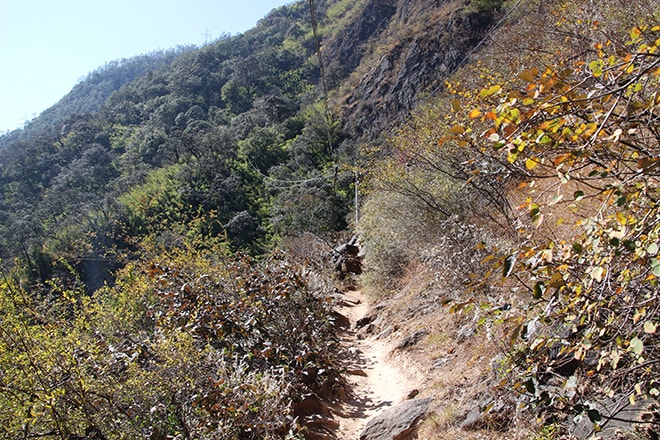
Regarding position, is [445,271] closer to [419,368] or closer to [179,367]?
[419,368]

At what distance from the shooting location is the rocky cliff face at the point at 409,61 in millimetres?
29828

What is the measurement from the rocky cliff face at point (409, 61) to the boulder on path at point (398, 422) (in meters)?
25.4

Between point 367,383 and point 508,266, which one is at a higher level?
point 508,266

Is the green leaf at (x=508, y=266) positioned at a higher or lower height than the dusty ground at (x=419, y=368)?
higher

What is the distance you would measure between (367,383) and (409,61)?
3244cm

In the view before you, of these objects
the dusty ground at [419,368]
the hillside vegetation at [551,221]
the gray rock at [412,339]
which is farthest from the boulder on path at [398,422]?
the gray rock at [412,339]

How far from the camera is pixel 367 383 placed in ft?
20.1

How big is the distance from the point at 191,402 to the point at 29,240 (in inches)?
1935

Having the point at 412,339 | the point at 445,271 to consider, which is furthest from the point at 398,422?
the point at 445,271

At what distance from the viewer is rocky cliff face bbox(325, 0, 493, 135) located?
29.8m

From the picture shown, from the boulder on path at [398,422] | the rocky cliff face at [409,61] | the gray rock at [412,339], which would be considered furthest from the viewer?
the rocky cliff face at [409,61]

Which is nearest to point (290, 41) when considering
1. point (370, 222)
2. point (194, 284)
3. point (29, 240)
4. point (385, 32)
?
point (385, 32)

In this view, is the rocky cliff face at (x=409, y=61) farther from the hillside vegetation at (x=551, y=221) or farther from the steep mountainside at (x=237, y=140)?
the hillside vegetation at (x=551, y=221)

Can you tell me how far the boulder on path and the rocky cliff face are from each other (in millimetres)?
25391
